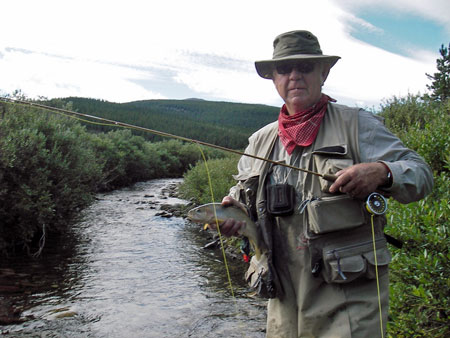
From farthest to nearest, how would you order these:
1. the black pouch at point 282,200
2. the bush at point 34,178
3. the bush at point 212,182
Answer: the bush at point 212,182, the bush at point 34,178, the black pouch at point 282,200

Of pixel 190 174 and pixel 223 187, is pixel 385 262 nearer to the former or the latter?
pixel 223 187

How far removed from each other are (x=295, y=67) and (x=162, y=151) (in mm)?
40655

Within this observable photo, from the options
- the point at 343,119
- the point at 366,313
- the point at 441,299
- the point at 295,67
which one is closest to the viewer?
the point at 366,313

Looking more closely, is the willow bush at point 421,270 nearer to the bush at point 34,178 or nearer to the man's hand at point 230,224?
the man's hand at point 230,224

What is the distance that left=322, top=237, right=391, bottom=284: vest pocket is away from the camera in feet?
7.89

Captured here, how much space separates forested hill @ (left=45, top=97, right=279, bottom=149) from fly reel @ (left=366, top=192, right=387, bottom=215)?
46.3m

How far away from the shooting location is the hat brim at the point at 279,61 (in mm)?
2738

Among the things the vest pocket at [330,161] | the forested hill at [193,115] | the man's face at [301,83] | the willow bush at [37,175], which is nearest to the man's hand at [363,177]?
the vest pocket at [330,161]

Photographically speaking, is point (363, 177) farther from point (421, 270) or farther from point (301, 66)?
point (421, 270)

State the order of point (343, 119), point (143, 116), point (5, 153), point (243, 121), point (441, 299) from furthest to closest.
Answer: point (243, 121), point (143, 116), point (5, 153), point (441, 299), point (343, 119)

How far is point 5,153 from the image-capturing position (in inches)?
409

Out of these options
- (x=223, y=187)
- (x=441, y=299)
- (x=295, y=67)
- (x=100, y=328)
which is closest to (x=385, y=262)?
(x=295, y=67)

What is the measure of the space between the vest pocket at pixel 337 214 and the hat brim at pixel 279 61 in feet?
3.05

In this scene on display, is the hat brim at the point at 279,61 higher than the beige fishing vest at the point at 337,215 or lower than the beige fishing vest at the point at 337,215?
higher
